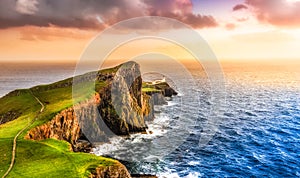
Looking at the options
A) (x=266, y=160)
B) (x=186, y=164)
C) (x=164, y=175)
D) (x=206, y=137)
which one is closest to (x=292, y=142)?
(x=266, y=160)

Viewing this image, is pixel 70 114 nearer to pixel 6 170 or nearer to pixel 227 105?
pixel 6 170

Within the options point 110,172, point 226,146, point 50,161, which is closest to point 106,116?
point 226,146

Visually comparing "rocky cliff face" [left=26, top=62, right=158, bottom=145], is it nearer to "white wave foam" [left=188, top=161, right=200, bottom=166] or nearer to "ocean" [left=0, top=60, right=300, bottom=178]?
"ocean" [left=0, top=60, right=300, bottom=178]

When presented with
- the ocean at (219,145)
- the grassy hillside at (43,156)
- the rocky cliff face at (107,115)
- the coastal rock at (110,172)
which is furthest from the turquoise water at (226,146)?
the grassy hillside at (43,156)

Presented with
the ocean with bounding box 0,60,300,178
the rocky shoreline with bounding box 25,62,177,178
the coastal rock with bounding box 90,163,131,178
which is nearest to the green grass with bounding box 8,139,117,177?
the coastal rock with bounding box 90,163,131,178

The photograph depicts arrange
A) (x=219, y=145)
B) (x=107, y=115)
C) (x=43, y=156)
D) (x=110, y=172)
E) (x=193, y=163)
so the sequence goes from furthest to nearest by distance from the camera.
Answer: (x=107, y=115) < (x=219, y=145) < (x=193, y=163) < (x=43, y=156) < (x=110, y=172)

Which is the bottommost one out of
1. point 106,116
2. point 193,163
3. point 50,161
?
point 193,163

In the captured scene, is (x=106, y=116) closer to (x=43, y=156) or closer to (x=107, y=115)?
(x=107, y=115)

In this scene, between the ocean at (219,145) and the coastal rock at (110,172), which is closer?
the coastal rock at (110,172)

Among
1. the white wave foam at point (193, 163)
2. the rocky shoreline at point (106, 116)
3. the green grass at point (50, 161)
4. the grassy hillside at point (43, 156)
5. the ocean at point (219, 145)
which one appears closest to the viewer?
the green grass at point (50, 161)

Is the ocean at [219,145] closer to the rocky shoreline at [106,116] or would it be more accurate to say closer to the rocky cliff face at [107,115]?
the rocky shoreline at [106,116]

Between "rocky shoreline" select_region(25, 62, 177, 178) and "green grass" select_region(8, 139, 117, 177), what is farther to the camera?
"rocky shoreline" select_region(25, 62, 177, 178)
